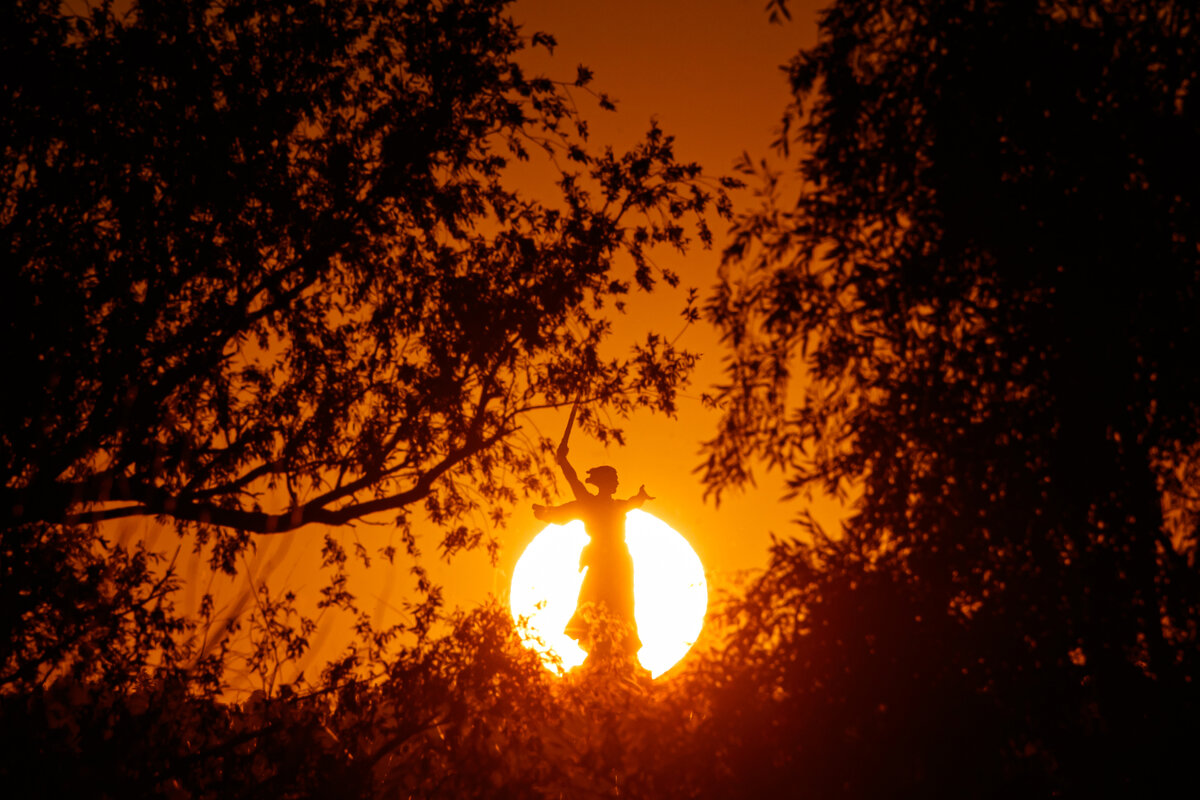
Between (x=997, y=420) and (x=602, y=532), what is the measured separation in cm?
846

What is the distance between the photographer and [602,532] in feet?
48.3

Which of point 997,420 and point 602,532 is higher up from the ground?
point 602,532

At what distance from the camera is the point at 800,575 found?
7.13m

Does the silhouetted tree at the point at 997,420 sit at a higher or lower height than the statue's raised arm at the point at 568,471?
lower

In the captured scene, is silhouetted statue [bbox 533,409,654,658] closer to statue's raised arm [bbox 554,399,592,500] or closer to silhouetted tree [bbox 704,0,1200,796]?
statue's raised arm [bbox 554,399,592,500]

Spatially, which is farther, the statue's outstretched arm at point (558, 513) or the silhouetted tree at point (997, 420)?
the statue's outstretched arm at point (558, 513)

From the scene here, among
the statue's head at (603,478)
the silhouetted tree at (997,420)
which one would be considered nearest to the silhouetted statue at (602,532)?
the statue's head at (603,478)

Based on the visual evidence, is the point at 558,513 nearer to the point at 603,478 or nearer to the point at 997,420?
the point at 603,478

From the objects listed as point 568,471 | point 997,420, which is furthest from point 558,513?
point 997,420

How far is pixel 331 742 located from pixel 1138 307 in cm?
1018

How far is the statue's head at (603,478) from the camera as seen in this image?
14773mm

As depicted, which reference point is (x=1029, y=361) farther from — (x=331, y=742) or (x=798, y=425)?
(x=331, y=742)

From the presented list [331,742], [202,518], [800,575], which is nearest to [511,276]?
[202,518]

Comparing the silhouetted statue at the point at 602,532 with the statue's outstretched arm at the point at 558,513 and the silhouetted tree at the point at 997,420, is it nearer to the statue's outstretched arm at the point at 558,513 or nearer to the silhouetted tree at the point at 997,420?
the statue's outstretched arm at the point at 558,513
